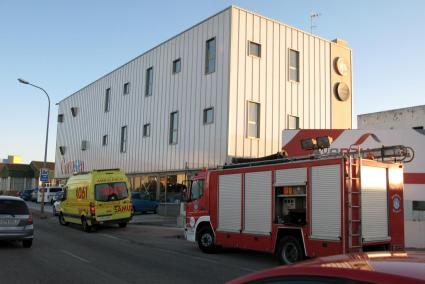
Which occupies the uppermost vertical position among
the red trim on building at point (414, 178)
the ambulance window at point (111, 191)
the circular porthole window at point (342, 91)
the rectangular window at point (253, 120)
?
the circular porthole window at point (342, 91)

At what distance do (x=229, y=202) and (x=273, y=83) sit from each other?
51.3 ft

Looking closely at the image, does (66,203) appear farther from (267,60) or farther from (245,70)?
(267,60)

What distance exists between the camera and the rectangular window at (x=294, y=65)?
30.4m

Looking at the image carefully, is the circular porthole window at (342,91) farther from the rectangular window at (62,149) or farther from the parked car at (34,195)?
the parked car at (34,195)

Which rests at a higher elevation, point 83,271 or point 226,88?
point 226,88

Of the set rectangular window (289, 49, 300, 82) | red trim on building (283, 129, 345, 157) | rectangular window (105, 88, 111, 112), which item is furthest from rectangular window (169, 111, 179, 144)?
rectangular window (105, 88, 111, 112)

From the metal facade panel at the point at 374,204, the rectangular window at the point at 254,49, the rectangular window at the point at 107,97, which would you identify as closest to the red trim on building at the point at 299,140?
the metal facade panel at the point at 374,204

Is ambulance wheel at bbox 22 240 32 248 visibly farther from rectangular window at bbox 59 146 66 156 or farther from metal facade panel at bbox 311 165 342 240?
rectangular window at bbox 59 146 66 156

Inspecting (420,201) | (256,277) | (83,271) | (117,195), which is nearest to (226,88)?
(117,195)

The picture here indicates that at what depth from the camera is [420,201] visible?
17.0 metres

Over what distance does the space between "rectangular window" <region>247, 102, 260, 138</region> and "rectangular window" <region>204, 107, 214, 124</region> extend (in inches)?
82.8

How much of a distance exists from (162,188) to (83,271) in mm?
22399

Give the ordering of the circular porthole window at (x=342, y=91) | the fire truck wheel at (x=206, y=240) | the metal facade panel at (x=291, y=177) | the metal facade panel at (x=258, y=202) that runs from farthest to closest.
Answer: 1. the circular porthole window at (x=342, y=91)
2. the fire truck wheel at (x=206, y=240)
3. the metal facade panel at (x=258, y=202)
4. the metal facade panel at (x=291, y=177)

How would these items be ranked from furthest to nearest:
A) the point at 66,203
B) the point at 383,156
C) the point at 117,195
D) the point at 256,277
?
the point at 66,203 < the point at 117,195 < the point at 383,156 < the point at 256,277
